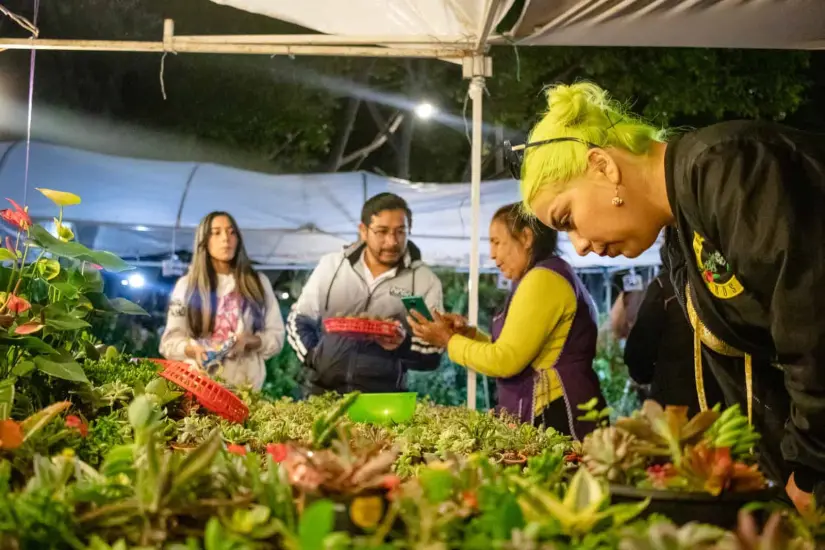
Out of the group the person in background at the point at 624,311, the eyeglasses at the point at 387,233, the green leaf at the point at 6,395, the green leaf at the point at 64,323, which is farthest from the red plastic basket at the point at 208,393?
the person in background at the point at 624,311

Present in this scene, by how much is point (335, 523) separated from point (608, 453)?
289 mm

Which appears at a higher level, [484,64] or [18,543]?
[484,64]

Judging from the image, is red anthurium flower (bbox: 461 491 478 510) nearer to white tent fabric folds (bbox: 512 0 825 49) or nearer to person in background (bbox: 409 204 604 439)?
person in background (bbox: 409 204 604 439)

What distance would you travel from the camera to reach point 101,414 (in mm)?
1455

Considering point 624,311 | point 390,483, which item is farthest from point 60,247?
point 624,311

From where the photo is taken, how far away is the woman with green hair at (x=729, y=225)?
3.12 feet

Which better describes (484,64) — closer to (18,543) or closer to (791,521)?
(791,521)

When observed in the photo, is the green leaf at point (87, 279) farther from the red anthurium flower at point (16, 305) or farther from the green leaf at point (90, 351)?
the red anthurium flower at point (16, 305)

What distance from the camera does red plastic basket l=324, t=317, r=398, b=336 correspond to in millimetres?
2555

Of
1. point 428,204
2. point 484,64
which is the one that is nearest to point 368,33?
point 484,64

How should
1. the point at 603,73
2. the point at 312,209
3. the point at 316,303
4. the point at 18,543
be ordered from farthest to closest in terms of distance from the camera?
the point at 603,73
the point at 312,209
the point at 316,303
the point at 18,543

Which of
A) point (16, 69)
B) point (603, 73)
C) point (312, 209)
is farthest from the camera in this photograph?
point (603, 73)

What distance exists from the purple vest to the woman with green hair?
0.58 metres

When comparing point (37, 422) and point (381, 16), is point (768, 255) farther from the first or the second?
point (381, 16)
